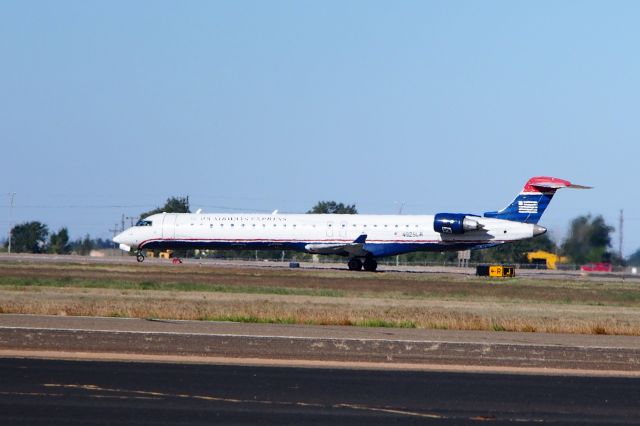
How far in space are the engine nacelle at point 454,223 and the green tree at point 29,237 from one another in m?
74.2

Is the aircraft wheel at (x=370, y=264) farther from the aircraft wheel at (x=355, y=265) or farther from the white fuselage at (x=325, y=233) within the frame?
the white fuselage at (x=325, y=233)

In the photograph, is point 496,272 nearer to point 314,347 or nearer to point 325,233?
point 325,233

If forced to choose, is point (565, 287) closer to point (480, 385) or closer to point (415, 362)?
point (415, 362)

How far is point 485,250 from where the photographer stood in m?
116

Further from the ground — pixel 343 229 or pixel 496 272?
pixel 343 229

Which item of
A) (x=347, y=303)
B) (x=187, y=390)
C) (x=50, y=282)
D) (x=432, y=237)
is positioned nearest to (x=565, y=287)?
(x=432, y=237)

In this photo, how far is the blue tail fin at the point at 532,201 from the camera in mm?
64250

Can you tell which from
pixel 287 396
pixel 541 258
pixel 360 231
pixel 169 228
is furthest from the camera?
pixel 541 258

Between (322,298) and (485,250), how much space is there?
254 ft

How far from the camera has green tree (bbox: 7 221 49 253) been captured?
128 m

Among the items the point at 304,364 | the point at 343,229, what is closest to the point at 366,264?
the point at 343,229

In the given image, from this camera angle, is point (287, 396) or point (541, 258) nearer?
point (287, 396)

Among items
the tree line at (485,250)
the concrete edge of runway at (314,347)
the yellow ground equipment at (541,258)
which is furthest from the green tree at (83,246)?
the concrete edge of runway at (314,347)

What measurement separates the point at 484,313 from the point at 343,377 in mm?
17947
